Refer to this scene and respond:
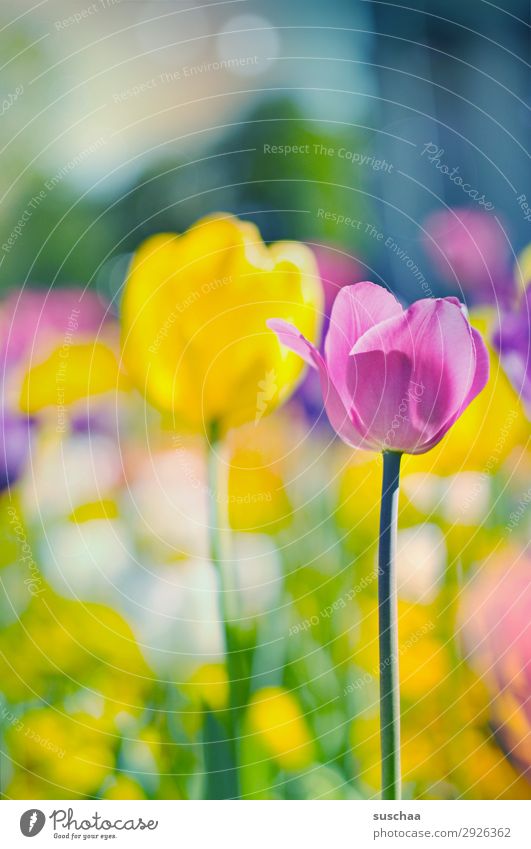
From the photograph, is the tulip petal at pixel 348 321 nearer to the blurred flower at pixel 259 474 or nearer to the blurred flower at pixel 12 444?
the blurred flower at pixel 259 474

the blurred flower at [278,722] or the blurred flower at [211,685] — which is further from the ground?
the blurred flower at [211,685]

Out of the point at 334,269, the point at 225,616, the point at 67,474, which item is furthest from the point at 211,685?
the point at 334,269

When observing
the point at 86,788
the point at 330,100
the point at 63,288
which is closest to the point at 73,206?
the point at 63,288

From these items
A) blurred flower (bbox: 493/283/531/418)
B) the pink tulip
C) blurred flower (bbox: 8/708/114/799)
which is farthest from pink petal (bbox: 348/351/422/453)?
blurred flower (bbox: 8/708/114/799)

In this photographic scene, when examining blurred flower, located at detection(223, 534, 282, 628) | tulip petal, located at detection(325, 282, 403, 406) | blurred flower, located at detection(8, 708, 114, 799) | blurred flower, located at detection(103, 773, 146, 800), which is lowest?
blurred flower, located at detection(103, 773, 146, 800)

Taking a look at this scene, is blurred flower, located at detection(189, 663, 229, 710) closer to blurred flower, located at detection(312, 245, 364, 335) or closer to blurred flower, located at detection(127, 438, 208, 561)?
blurred flower, located at detection(127, 438, 208, 561)

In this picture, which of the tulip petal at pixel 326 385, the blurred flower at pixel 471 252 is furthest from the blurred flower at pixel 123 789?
the blurred flower at pixel 471 252
